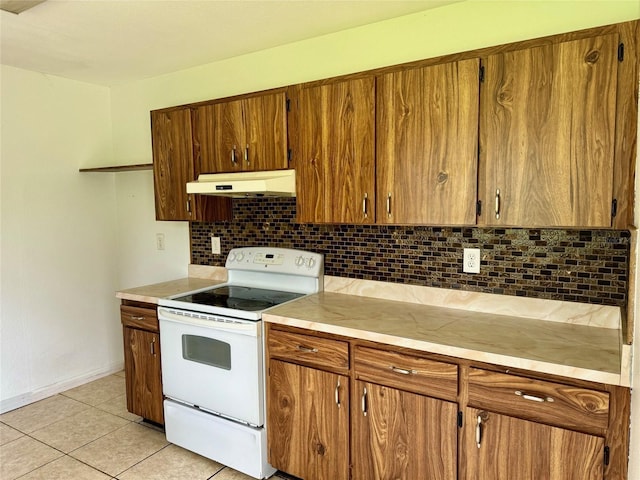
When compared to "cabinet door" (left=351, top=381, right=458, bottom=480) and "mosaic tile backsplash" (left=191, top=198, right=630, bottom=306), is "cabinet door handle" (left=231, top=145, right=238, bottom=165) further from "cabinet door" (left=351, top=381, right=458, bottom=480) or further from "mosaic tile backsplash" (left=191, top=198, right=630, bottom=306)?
"cabinet door" (left=351, top=381, right=458, bottom=480)

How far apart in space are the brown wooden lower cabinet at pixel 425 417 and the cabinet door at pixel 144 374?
0.86 metres

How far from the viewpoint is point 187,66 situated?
2920 mm

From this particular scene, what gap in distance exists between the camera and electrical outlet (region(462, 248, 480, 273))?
Result: 6.72 feet

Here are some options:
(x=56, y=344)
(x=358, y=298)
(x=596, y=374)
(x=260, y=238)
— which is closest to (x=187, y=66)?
(x=260, y=238)

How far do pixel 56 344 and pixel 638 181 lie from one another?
12.0 ft

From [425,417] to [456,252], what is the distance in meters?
0.81

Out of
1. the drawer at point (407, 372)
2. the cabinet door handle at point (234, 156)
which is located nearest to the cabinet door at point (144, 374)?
the cabinet door handle at point (234, 156)

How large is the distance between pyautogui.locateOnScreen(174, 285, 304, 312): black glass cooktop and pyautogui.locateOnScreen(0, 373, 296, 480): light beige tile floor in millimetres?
890

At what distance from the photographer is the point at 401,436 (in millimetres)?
1748

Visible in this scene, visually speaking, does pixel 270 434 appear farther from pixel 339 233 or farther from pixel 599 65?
pixel 599 65

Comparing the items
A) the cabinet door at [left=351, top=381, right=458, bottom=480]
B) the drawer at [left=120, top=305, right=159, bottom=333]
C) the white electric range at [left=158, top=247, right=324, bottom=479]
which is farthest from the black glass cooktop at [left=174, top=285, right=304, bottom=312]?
the cabinet door at [left=351, top=381, right=458, bottom=480]

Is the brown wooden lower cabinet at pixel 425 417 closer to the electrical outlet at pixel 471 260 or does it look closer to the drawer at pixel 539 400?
the drawer at pixel 539 400

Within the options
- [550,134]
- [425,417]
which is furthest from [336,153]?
[425,417]

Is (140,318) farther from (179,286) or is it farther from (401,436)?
(401,436)
